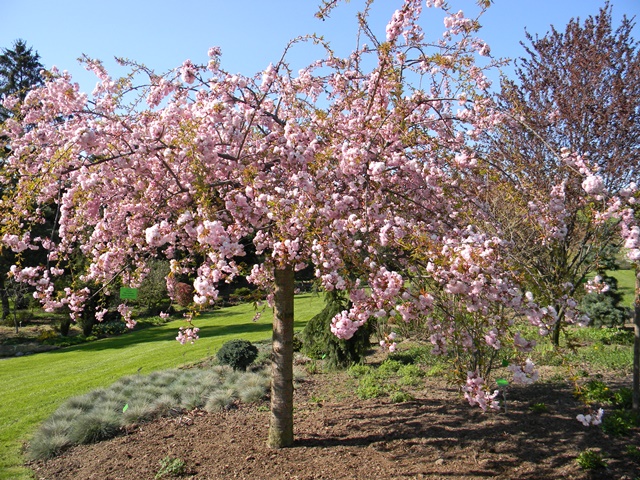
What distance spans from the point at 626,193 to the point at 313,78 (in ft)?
10.7

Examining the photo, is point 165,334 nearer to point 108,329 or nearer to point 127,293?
point 108,329

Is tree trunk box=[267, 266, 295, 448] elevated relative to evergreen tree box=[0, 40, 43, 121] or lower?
lower

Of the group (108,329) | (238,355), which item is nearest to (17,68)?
(108,329)

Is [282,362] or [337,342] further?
[337,342]

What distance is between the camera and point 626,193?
3301 mm

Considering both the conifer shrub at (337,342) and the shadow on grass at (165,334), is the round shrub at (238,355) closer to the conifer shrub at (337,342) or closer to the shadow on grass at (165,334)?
the conifer shrub at (337,342)

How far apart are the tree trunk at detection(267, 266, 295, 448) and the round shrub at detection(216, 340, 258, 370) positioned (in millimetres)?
3486

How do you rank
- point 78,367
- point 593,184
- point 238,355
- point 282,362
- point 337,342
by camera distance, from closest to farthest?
point 593,184
point 282,362
point 238,355
point 337,342
point 78,367

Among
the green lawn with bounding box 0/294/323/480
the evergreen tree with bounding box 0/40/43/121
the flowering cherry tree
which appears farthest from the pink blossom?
the evergreen tree with bounding box 0/40/43/121

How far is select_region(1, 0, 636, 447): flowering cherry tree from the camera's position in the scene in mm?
3443

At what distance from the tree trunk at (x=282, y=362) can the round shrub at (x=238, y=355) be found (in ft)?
11.4

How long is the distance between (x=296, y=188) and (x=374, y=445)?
283cm

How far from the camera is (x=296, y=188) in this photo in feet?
12.4

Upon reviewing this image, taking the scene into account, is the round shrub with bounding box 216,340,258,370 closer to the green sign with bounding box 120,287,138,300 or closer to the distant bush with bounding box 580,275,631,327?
the green sign with bounding box 120,287,138,300
